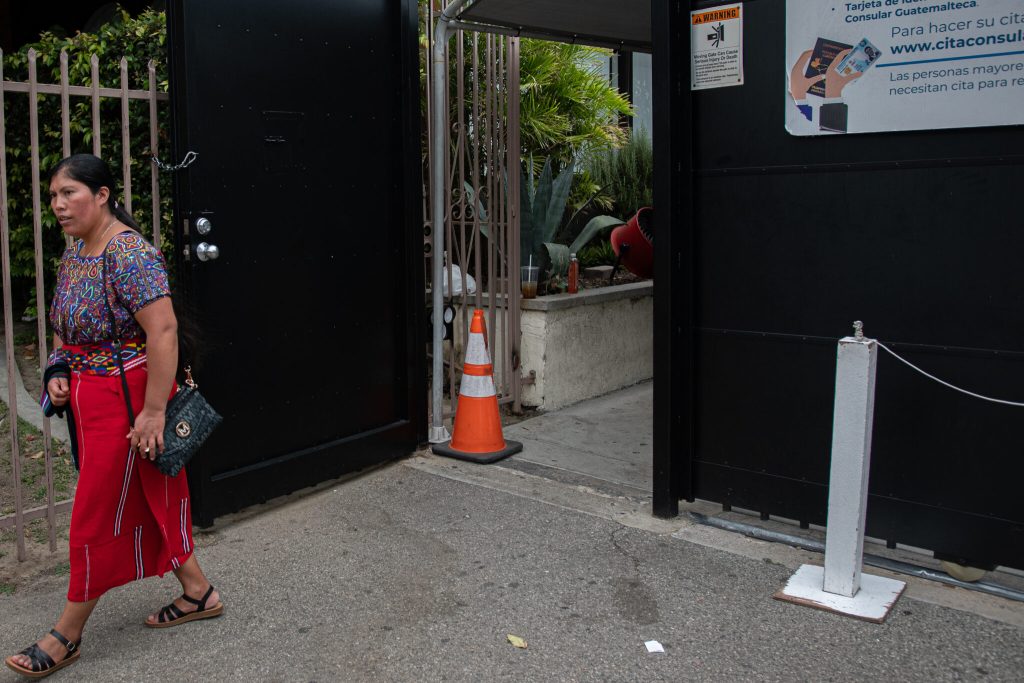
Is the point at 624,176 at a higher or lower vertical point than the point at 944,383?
higher

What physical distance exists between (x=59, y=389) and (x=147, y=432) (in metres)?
0.39

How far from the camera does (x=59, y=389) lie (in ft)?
11.5

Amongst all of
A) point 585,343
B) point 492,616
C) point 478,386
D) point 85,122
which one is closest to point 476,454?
→ point 478,386

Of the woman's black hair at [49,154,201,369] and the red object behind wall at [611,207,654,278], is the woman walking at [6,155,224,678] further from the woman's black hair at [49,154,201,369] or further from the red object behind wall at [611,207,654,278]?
the red object behind wall at [611,207,654,278]

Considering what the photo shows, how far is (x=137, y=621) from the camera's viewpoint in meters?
3.87

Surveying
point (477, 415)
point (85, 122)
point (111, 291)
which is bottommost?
point (477, 415)

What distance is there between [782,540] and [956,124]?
192 centimetres

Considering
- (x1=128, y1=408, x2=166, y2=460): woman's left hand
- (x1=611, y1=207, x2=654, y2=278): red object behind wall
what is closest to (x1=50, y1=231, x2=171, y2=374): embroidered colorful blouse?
(x1=128, y1=408, x2=166, y2=460): woman's left hand

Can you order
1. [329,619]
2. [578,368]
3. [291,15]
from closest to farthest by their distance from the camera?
[329,619] < [291,15] < [578,368]

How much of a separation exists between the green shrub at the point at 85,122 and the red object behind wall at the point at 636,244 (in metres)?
3.57

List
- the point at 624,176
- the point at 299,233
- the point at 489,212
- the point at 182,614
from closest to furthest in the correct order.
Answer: the point at 182,614, the point at 299,233, the point at 489,212, the point at 624,176

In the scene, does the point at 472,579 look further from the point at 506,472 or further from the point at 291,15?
the point at 291,15

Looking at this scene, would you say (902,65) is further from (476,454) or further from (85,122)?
(85,122)

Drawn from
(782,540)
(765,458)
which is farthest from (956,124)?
(782,540)
